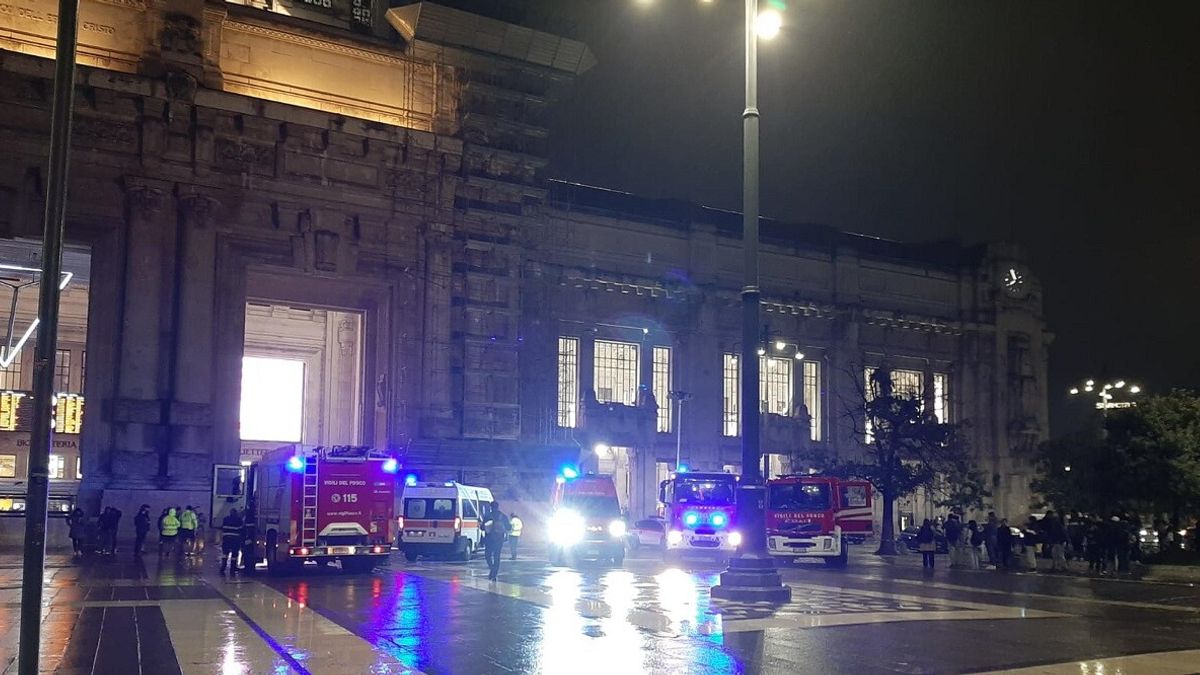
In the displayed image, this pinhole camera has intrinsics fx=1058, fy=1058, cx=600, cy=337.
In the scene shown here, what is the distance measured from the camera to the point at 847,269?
219 ft

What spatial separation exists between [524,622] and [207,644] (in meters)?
4.62

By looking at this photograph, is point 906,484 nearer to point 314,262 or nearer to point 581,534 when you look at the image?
point 581,534

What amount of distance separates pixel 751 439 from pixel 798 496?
626 inches

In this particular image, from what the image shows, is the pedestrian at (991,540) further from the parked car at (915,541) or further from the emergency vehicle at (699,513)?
the emergency vehicle at (699,513)

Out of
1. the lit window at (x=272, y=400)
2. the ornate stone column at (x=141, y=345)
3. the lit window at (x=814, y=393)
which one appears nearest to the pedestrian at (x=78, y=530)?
the ornate stone column at (x=141, y=345)

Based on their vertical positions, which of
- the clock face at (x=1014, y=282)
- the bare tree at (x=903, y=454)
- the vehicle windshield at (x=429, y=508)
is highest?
the clock face at (x=1014, y=282)

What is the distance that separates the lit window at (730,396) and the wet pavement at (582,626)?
3439 centimetres

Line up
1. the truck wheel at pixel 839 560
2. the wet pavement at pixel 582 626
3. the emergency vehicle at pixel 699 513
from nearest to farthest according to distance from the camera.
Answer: the wet pavement at pixel 582 626 → the truck wheel at pixel 839 560 → the emergency vehicle at pixel 699 513

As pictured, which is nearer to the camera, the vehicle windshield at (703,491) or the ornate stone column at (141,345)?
the vehicle windshield at (703,491)

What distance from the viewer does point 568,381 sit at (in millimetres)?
56062

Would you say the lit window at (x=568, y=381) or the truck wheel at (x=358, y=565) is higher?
the lit window at (x=568, y=381)

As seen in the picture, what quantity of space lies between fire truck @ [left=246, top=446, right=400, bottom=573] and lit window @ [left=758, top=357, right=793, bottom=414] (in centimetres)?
3822

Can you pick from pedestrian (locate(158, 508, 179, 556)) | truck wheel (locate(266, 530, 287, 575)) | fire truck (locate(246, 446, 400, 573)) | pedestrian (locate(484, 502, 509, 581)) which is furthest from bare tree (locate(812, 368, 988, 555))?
pedestrian (locate(158, 508, 179, 556))

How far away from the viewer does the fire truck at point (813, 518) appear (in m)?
33.5
